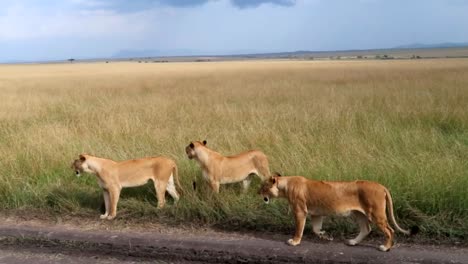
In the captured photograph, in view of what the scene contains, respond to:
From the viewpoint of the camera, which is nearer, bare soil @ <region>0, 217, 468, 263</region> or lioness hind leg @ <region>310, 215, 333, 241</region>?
bare soil @ <region>0, 217, 468, 263</region>

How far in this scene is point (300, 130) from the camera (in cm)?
1064

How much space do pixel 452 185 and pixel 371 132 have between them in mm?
4249

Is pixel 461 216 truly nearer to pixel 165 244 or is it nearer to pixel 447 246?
pixel 447 246

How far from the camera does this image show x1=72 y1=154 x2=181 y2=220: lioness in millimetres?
5816

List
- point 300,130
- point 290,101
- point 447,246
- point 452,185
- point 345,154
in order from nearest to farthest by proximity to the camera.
Answer: point 447,246 → point 452,185 → point 345,154 → point 300,130 → point 290,101

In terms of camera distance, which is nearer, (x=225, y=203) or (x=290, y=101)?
(x=225, y=203)

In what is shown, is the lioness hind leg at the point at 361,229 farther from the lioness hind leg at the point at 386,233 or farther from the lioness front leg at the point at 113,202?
the lioness front leg at the point at 113,202

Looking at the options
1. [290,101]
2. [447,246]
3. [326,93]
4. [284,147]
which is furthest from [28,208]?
[326,93]

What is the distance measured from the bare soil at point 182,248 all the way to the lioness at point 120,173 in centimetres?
47

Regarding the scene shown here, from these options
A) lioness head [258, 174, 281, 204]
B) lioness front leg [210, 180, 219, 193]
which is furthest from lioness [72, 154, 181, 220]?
lioness head [258, 174, 281, 204]

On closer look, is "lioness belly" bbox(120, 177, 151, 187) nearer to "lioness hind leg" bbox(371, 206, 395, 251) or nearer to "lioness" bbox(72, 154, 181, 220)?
"lioness" bbox(72, 154, 181, 220)

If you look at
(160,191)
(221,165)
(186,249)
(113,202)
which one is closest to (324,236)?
(186,249)

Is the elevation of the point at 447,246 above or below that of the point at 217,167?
below

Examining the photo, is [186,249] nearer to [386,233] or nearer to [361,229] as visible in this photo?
[361,229]
